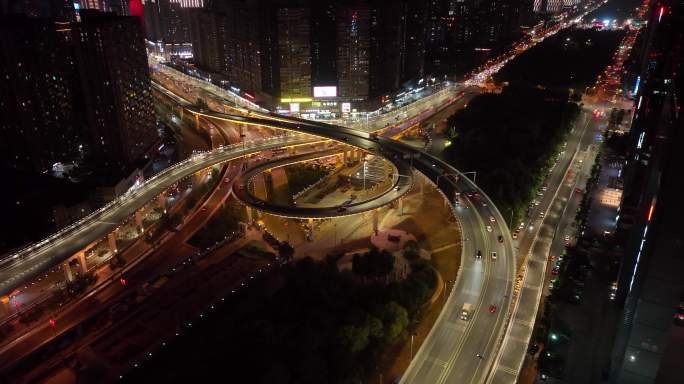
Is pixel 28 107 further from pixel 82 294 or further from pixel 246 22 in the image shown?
pixel 246 22

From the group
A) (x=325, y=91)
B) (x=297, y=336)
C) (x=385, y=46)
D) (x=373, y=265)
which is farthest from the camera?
(x=385, y=46)

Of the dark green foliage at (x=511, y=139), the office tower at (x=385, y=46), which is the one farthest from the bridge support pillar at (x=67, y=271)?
the office tower at (x=385, y=46)

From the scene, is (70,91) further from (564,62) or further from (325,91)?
(564,62)

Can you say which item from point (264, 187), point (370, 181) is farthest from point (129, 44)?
point (370, 181)

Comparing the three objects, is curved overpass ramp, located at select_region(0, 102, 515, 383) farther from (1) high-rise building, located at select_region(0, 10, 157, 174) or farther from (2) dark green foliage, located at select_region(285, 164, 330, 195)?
(1) high-rise building, located at select_region(0, 10, 157, 174)

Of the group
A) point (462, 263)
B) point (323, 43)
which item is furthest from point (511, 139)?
point (323, 43)

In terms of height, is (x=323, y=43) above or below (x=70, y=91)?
above
